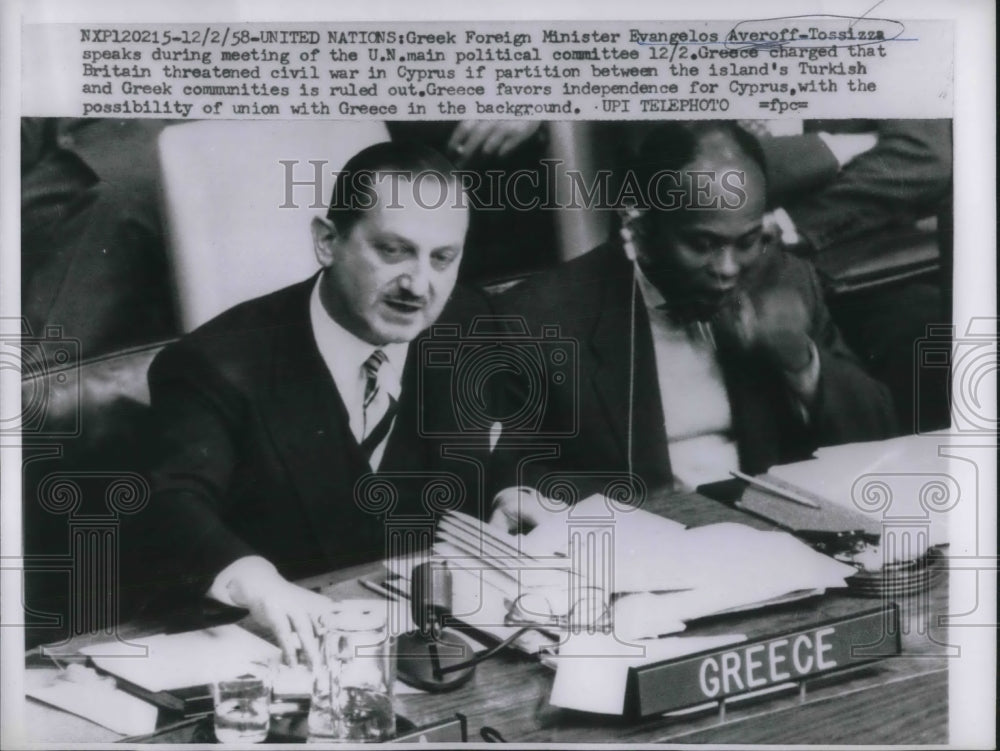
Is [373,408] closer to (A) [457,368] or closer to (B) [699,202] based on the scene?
(A) [457,368]

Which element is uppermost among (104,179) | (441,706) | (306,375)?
(104,179)

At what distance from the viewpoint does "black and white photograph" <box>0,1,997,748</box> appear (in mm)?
2135

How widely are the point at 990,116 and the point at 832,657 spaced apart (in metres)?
1.14

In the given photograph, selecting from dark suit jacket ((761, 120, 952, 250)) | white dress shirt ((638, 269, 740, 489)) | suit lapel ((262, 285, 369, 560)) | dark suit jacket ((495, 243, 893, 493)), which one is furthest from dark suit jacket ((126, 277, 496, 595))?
dark suit jacket ((761, 120, 952, 250))

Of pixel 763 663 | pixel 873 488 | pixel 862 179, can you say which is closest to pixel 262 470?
pixel 763 663

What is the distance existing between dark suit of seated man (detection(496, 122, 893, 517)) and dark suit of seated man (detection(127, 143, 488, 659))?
19cm

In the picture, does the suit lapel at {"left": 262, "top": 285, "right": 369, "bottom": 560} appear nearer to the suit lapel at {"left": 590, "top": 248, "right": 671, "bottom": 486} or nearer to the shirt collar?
the shirt collar

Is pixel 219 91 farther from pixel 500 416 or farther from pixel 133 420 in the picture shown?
pixel 500 416

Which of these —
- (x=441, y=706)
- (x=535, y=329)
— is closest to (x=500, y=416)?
(x=535, y=329)

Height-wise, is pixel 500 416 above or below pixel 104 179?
below

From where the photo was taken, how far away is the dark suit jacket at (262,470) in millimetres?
2137

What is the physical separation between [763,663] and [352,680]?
0.82m

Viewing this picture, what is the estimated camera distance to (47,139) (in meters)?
2.16

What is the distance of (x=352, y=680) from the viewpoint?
2.12 m
